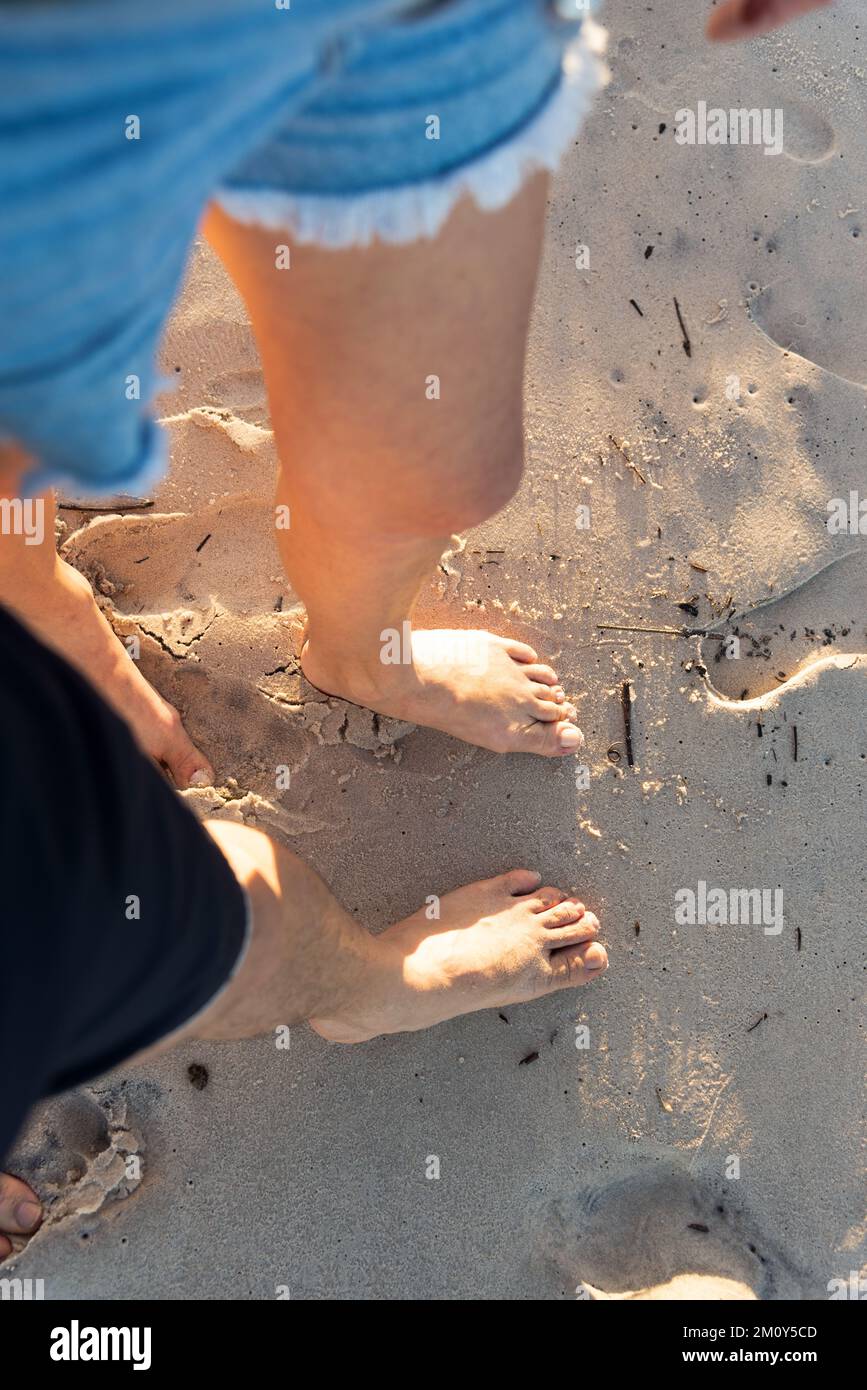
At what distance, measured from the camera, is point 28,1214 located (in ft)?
6.36

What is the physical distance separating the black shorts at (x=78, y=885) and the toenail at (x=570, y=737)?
3.84 ft

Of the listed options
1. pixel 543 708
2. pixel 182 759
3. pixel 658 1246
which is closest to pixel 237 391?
pixel 182 759

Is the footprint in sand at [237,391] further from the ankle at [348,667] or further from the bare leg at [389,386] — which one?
the bare leg at [389,386]

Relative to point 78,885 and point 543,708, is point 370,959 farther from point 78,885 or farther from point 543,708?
point 78,885

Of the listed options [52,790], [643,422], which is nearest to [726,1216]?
[643,422]

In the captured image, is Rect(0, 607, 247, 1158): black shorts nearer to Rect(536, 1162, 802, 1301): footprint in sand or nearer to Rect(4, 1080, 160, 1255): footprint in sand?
Rect(4, 1080, 160, 1255): footprint in sand

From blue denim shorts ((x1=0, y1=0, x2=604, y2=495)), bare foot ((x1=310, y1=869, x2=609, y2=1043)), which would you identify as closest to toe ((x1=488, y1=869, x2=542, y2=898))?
bare foot ((x1=310, y1=869, x2=609, y2=1043))

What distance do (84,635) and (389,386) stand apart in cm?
97

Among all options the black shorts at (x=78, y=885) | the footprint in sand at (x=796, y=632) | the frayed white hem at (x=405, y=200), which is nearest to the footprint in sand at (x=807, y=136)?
the footprint in sand at (x=796, y=632)

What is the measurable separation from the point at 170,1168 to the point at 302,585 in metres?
1.16

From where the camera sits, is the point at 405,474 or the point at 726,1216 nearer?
the point at 405,474

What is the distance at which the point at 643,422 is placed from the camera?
215 cm

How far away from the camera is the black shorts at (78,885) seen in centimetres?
72
